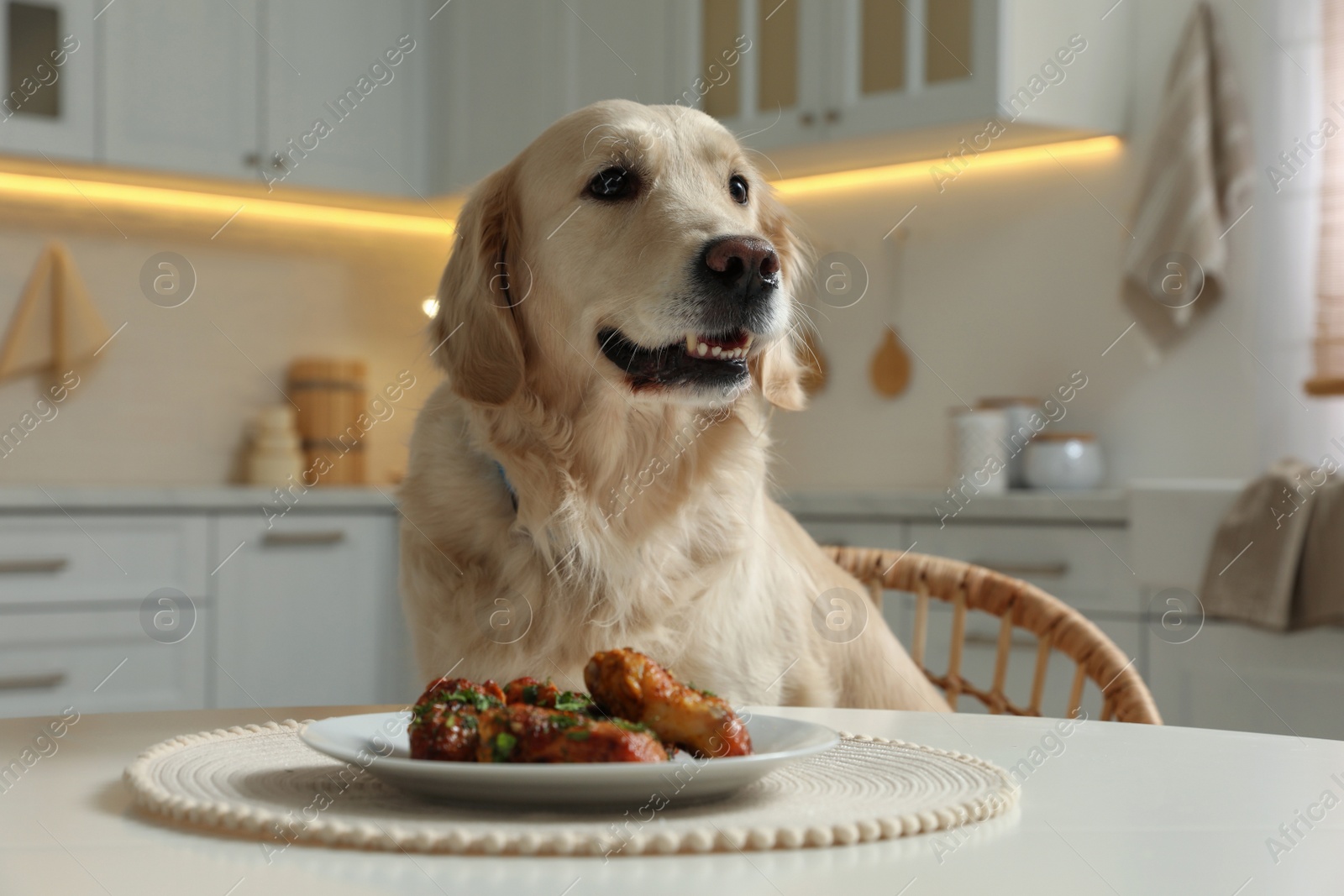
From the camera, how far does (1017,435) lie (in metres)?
3.47

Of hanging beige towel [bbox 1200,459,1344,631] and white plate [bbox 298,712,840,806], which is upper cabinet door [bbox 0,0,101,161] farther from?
white plate [bbox 298,712,840,806]

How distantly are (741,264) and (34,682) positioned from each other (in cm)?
263

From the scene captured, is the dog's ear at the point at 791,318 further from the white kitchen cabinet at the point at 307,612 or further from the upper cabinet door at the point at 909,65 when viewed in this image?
the white kitchen cabinet at the point at 307,612

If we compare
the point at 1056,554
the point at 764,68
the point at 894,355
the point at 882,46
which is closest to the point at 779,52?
the point at 764,68

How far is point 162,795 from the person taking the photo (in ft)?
2.34

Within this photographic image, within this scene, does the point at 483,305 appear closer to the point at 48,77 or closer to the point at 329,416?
the point at 48,77

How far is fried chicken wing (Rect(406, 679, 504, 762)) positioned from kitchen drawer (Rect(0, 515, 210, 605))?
9.61 ft

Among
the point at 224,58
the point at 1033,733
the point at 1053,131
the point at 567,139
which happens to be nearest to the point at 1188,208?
the point at 1053,131

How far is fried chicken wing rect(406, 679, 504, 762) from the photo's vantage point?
72cm

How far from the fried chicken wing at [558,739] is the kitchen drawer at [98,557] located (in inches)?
117

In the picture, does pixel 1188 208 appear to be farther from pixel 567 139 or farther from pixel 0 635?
pixel 0 635

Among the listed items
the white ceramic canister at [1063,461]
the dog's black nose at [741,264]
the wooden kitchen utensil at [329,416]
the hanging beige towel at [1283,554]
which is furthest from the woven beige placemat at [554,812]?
the wooden kitchen utensil at [329,416]

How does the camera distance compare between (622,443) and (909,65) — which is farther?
(909,65)

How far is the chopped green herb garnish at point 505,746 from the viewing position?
0.70m
